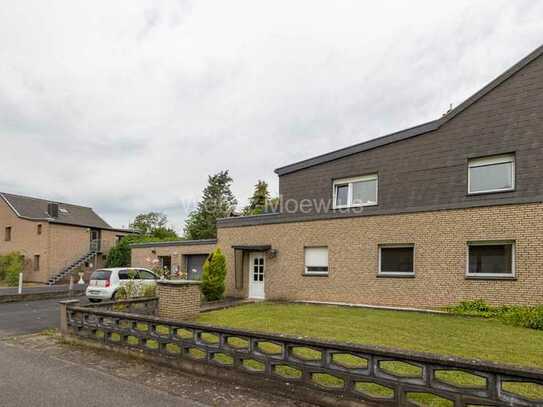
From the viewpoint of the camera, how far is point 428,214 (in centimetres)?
1218

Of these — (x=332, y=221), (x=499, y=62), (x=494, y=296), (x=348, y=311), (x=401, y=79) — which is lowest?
(x=348, y=311)

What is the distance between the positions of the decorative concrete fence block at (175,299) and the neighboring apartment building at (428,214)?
18.0 ft

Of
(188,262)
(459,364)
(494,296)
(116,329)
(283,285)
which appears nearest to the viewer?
(459,364)

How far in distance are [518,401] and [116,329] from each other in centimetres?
637

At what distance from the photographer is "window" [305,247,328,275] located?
14477mm

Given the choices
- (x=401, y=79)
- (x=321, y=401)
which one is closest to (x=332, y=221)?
(x=401, y=79)

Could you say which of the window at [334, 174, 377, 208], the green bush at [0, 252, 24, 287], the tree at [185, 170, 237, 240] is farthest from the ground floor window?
the tree at [185, 170, 237, 240]

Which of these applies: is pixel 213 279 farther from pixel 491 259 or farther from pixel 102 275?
pixel 491 259

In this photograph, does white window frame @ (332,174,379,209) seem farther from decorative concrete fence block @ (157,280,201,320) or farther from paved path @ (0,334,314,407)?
paved path @ (0,334,314,407)

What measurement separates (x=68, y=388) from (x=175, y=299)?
17.2ft

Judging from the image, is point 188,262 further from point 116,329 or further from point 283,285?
point 116,329

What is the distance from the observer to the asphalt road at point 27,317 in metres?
9.83

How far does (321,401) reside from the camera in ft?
14.7

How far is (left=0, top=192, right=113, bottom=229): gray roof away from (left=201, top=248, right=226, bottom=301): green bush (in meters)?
20.2
